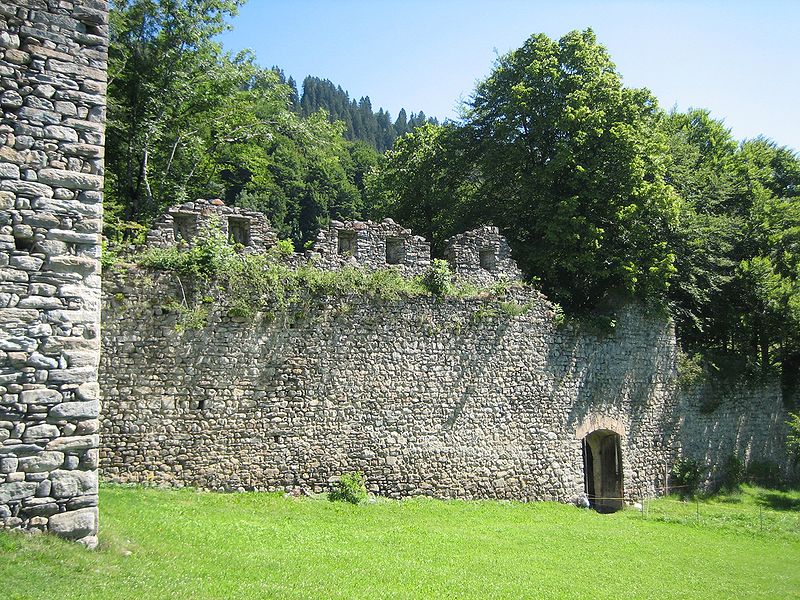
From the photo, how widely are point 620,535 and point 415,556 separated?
19.4ft

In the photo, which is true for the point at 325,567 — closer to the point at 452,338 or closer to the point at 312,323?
the point at 312,323

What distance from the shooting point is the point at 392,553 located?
11.0 m

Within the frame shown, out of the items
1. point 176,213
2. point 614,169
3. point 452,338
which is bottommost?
point 452,338

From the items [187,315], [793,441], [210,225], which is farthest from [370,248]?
[793,441]

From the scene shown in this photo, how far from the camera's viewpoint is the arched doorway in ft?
61.2

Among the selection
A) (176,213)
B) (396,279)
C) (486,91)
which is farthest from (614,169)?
(176,213)

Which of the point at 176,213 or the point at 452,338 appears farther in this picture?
the point at 452,338

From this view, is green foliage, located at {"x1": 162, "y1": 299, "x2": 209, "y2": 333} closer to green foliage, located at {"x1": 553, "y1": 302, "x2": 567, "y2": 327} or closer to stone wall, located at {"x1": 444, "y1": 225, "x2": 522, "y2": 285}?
stone wall, located at {"x1": 444, "y1": 225, "x2": 522, "y2": 285}

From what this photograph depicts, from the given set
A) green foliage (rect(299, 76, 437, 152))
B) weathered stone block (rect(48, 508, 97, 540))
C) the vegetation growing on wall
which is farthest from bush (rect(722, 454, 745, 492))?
green foliage (rect(299, 76, 437, 152))

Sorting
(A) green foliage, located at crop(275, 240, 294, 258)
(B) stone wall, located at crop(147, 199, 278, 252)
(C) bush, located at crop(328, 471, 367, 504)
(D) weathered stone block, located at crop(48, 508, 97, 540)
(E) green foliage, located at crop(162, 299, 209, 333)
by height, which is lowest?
(C) bush, located at crop(328, 471, 367, 504)

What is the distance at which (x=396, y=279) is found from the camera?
16.0m

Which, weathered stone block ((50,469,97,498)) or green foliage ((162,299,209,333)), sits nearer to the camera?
weathered stone block ((50,469,97,498))

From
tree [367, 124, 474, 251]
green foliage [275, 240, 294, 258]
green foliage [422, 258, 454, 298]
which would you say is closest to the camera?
green foliage [275, 240, 294, 258]

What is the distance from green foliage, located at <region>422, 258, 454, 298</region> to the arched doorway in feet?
18.8
